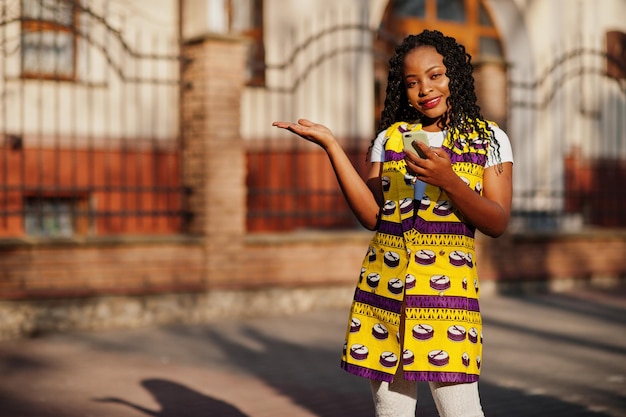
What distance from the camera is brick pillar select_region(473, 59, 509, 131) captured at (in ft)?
40.0

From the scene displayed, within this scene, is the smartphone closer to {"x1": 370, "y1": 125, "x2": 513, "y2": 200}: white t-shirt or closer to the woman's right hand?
{"x1": 370, "y1": 125, "x2": 513, "y2": 200}: white t-shirt

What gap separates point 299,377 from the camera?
23.4ft

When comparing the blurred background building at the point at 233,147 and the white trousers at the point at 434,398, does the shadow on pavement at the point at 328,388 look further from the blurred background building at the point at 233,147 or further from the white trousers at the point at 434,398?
the white trousers at the point at 434,398

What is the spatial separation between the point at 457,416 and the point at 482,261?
29.6ft

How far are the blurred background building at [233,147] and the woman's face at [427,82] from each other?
604cm

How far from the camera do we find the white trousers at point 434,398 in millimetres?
3271

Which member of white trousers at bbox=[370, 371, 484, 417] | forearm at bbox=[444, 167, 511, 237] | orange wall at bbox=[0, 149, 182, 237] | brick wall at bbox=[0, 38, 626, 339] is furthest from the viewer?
orange wall at bbox=[0, 149, 182, 237]

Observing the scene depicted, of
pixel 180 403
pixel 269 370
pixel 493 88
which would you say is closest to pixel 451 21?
pixel 493 88

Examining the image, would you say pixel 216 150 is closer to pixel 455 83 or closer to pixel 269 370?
pixel 269 370

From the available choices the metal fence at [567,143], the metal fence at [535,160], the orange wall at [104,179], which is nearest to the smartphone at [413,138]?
the metal fence at [535,160]

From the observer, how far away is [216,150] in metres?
10.1

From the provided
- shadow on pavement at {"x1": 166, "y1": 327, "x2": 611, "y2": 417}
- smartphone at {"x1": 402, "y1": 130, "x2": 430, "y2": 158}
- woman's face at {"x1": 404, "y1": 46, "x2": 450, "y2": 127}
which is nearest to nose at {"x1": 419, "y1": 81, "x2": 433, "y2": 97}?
woman's face at {"x1": 404, "y1": 46, "x2": 450, "y2": 127}

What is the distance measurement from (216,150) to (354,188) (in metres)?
6.86

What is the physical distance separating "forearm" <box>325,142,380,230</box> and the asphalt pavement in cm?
268
